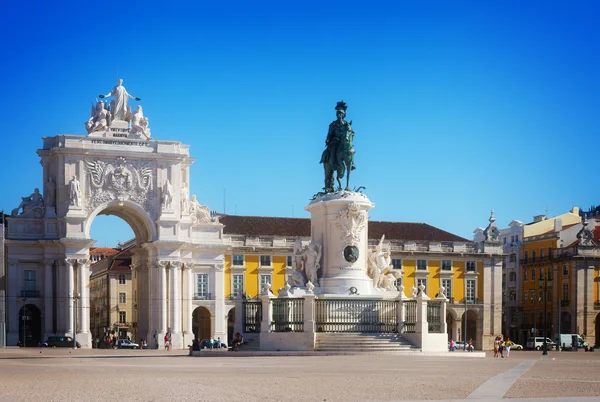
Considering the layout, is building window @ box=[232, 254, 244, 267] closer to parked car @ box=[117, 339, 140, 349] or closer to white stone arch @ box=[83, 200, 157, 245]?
white stone arch @ box=[83, 200, 157, 245]

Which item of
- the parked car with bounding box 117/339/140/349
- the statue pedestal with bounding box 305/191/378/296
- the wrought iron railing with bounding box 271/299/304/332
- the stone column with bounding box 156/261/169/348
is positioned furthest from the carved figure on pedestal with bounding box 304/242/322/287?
the parked car with bounding box 117/339/140/349

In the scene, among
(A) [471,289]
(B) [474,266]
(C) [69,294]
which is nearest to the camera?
(C) [69,294]

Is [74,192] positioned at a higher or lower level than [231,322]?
higher

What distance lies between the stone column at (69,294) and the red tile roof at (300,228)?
48.1 ft

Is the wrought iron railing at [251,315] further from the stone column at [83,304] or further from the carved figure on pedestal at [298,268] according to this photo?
the stone column at [83,304]

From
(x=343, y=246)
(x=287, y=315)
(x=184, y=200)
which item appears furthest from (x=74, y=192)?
(x=287, y=315)

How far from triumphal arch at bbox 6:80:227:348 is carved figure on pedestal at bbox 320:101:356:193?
34.4 m

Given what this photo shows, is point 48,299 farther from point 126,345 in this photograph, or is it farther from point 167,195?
point 167,195

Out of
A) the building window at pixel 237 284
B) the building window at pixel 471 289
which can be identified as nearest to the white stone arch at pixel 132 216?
the building window at pixel 237 284

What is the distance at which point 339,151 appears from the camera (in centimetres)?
4319

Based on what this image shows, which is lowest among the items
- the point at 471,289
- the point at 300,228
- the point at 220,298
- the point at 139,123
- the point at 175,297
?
the point at 220,298

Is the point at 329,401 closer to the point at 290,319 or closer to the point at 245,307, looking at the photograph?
the point at 290,319

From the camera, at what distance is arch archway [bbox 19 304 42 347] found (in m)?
75.1

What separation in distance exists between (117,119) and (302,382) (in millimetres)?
56211
